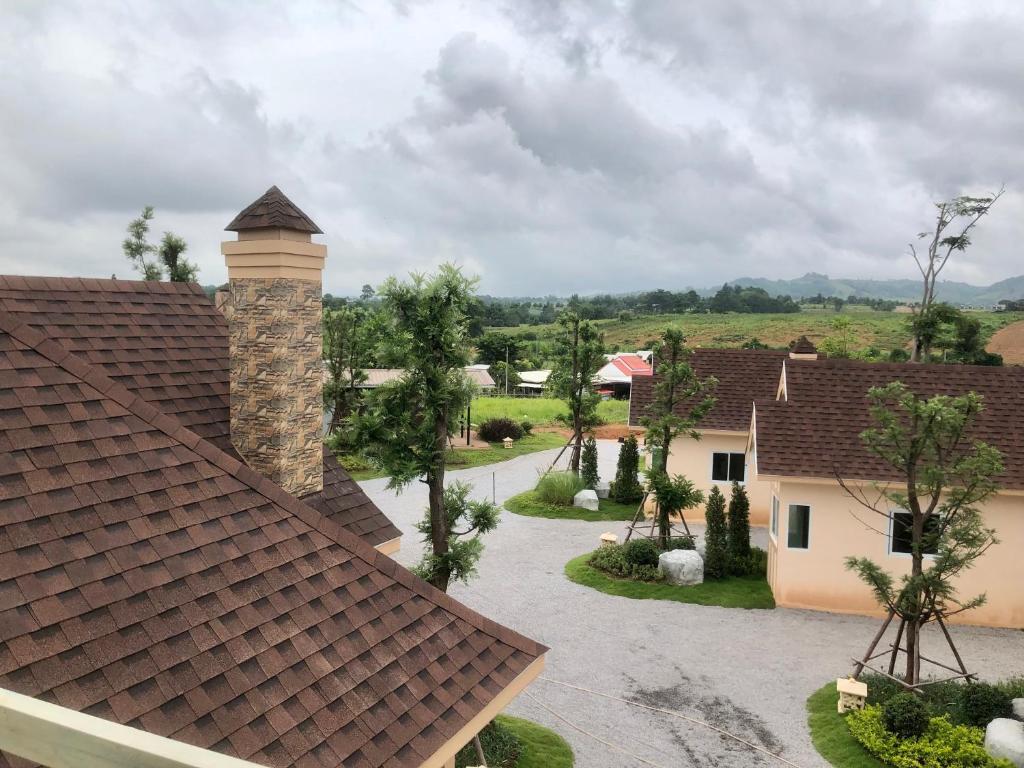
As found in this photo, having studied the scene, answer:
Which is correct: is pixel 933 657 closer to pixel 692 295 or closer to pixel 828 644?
pixel 828 644

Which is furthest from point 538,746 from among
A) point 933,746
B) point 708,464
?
point 708,464

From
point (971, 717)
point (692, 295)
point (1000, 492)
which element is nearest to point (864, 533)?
point (1000, 492)

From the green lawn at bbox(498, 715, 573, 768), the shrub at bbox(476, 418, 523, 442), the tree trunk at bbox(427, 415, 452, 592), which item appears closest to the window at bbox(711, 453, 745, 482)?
the green lawn at bbox(498, 715, 573, 768)

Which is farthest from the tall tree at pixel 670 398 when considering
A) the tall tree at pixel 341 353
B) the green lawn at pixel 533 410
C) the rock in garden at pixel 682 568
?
the green lawn at pixel 533 410

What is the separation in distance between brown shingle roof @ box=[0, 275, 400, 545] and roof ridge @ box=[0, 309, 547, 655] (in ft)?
6.82

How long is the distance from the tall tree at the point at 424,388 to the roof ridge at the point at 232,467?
4.29m

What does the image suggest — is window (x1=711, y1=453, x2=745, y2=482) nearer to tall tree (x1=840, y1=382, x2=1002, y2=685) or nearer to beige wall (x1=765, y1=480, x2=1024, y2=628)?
beige wall (x1=765, y1=480, x2=1024, y2=628)

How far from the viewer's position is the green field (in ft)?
281

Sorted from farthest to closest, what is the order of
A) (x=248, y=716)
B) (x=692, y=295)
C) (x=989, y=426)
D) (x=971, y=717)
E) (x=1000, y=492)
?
(x=692, y=295) < (x=989, y=426) < (x=1000, y=492) < (x=971, y=717) < (x=248, y=716)

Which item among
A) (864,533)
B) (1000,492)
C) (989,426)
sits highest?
(989,426)

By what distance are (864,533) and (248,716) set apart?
48.6 ft

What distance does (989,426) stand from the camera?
658 inches

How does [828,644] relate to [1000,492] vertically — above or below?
below

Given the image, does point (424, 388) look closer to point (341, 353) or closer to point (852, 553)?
point (852, 553)
